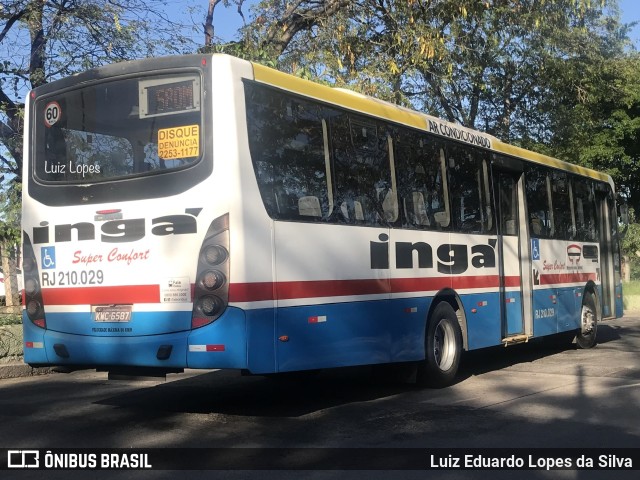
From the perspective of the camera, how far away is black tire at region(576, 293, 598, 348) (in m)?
14.1

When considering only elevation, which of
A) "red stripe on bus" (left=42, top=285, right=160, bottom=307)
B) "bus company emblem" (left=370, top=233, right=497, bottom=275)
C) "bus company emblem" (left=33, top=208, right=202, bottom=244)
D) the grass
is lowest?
the grass

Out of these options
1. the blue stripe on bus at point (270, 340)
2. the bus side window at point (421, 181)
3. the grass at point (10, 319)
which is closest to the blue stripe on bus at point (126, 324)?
the blue stripe on bus at point (270, 340)

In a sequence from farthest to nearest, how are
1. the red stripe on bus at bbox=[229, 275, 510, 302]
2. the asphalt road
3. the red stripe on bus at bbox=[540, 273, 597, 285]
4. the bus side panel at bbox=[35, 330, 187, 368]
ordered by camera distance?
1. the red stripe on bus at bbox=[540, 273, 597, 285]
2. the bus side panel at bbox=[35, 330, 187, 368]
3. the red stripe on bus at bbox=[229, 275, 510, 302]
4. the asphalt road

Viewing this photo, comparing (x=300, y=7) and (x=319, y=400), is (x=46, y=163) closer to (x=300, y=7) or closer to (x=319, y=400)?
(x=319, y=400)

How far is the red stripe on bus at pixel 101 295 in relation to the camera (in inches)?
282

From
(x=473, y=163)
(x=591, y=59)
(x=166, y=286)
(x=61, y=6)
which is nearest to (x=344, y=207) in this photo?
(x=166, y=286)

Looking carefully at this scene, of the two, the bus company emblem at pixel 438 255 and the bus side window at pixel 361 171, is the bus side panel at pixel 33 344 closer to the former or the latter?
the bus side window at pixel 361 171

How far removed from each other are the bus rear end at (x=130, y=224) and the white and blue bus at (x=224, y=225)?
0.01m

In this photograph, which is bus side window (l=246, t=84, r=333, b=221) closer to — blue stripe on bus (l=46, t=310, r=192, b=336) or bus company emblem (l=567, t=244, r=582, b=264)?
blue stripe on bus (l=46, t=310, r=192, b=336)

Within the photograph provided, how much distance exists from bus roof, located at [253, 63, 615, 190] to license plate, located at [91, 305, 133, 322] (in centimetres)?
241

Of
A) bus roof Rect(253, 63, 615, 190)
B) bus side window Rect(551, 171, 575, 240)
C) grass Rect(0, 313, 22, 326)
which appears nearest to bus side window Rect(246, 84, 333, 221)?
bus roof Rect(253, 63, 615, 190)

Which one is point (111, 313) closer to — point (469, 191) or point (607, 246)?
point (469, 191)

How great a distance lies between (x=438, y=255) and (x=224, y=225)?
3635 millimetres

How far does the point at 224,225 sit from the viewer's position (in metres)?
6.86
